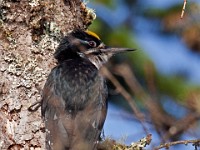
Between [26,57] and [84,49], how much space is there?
0.83 metres

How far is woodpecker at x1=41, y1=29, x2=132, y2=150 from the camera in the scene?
455cm

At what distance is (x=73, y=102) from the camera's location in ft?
15.5

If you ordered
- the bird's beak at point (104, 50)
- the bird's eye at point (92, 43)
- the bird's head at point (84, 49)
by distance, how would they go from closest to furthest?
the bird's head at point (84, 49), the bird's eye at point (92, 43), the bird's beak at point (104, 50)

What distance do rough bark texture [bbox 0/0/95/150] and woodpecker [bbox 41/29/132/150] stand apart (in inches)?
3.8

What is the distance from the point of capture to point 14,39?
4.81 metres

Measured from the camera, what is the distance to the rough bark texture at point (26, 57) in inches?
178

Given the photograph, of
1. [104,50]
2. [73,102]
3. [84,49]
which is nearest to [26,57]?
[73,102]

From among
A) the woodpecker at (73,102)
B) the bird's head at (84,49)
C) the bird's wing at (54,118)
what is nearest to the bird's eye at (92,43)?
the bird's head at (84,49)

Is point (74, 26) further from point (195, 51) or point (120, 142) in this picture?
point (195, 51)

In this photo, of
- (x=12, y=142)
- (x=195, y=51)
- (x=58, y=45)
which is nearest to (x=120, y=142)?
(x=12, y=142)

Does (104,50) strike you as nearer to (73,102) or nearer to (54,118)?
(73,102)

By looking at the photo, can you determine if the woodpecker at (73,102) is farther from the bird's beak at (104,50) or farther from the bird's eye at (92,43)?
the bird's beak at (104,50)

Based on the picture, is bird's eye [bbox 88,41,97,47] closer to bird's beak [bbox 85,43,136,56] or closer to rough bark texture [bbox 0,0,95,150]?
bird's beak [bbox 85,43,136,56]

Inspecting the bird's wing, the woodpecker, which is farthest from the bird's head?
the bird's wing
